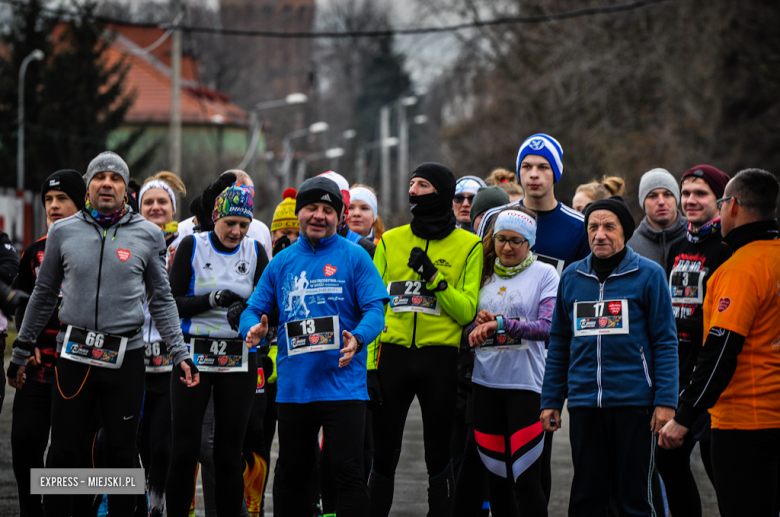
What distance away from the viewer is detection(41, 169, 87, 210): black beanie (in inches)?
256

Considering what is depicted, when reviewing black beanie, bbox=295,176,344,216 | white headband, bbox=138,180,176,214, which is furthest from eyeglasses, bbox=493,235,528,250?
white headband, bbox=138,180,176,214

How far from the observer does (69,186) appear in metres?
6.51

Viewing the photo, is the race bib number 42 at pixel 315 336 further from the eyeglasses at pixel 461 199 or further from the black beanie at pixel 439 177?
the eyeglasses at pixel 461 199

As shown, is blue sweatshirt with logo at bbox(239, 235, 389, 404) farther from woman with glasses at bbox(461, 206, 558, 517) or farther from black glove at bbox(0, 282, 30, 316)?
black glove at bbox(0, 282, 30, 316)

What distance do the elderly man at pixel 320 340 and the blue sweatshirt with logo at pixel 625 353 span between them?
1.07 meters

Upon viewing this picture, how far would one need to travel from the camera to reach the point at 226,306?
20.2 feet

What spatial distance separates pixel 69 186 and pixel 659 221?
4.10 metres

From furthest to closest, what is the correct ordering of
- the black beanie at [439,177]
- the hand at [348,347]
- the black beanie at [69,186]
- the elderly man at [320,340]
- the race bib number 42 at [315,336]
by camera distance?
the black beanie at [69,186] → the black beanie at [439,177] → the race bib number 42 at [315,336] → the elderly man at [320,340] → the hand at [348,347]

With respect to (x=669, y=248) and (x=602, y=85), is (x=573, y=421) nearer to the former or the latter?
(x=669, y=248)

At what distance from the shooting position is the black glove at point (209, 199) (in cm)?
680

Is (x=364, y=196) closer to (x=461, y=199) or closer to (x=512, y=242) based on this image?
(x=461, y=199)

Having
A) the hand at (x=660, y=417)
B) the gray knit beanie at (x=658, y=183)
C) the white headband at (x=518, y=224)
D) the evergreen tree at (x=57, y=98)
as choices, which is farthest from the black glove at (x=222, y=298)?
the evergreen tree at (x=57, y=98)

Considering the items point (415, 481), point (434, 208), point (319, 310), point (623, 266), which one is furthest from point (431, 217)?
point (415, 481)

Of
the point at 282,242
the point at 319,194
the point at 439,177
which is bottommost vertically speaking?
the point at 282,242
